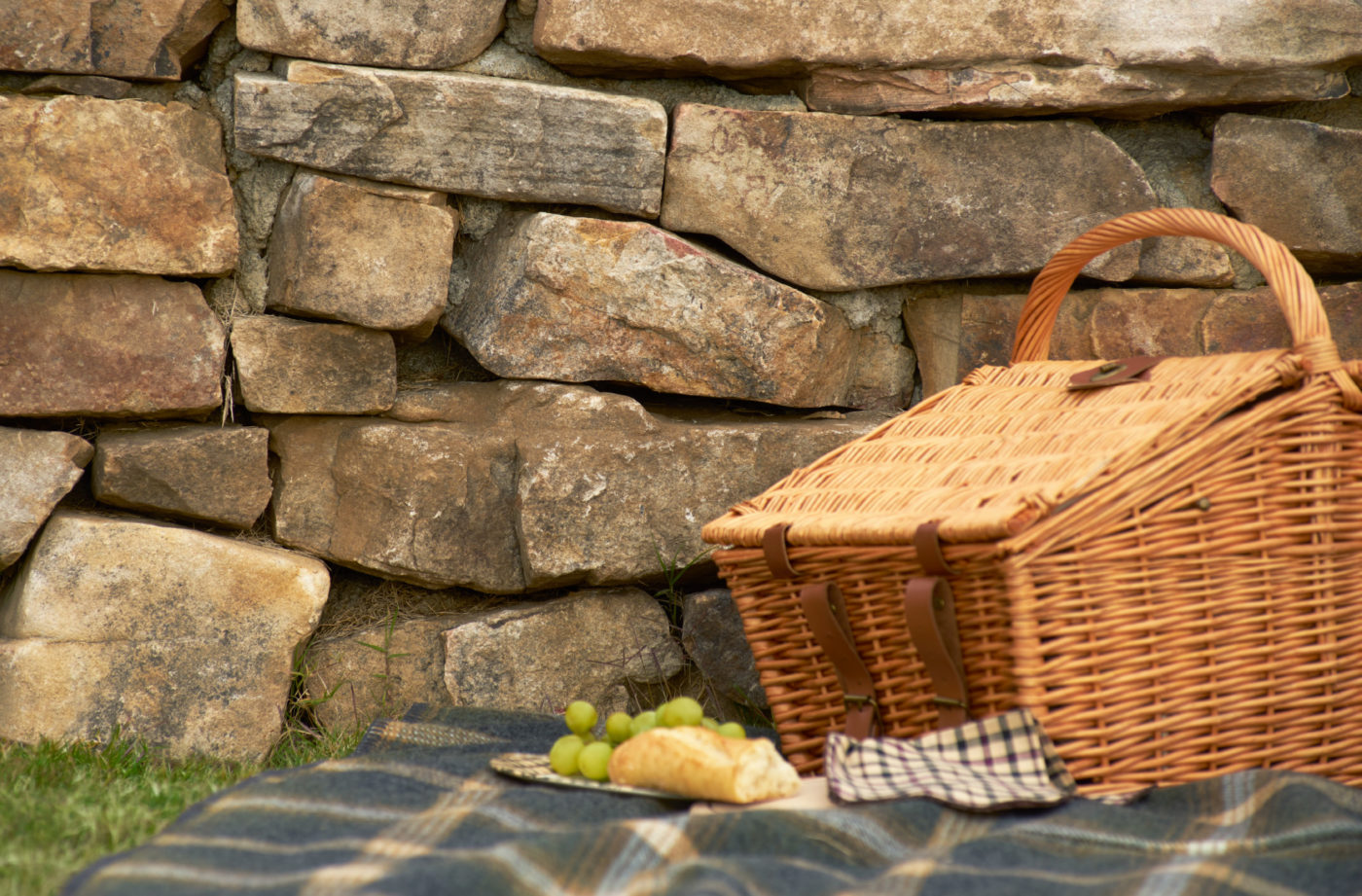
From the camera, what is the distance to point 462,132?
6.30 feet

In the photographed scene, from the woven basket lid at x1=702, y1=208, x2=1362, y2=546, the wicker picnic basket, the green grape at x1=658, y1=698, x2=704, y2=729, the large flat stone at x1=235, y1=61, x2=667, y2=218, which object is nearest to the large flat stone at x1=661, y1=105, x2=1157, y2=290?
the large flat stone at x1=235, y1=61, x2=667, y2=218

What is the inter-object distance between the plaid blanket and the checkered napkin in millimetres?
24

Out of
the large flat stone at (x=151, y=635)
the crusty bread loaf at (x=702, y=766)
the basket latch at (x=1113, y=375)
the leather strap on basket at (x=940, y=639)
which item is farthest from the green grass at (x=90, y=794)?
the basket latch at (x=1113, y=375)

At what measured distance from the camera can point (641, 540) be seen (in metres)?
1.99

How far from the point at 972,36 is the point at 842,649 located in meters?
1.26

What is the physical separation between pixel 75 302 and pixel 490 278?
707mm

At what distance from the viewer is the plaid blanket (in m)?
1.05

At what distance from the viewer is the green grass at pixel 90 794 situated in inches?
45.8

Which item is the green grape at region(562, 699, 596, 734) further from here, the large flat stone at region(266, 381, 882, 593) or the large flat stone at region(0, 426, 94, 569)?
the large flat stone at region(0, 426, 94, 569)

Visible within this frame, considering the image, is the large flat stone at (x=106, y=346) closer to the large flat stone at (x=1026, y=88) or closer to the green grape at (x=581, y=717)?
the green grape at (x=581, y=717)

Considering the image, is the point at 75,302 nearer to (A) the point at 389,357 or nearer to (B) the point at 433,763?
(A) the point at 389,357

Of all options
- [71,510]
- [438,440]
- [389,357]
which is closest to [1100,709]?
[438,440]

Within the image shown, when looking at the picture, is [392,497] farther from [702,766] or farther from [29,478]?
[702,766]

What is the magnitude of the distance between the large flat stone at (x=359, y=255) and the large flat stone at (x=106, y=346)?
0.54 ft
